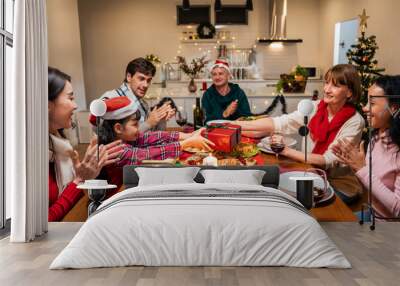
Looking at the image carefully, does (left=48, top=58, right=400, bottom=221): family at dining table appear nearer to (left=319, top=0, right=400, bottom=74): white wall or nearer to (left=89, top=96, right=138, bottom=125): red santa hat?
(left=89, top=96, right=138, bottom=125): red santa hat

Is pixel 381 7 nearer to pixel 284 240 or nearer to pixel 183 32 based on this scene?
pixel 183 32

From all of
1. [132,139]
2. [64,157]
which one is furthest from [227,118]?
[64,157]

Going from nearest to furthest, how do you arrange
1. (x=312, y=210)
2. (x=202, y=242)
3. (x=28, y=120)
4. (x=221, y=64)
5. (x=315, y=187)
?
1. (x=202, y=242)
2. (x=28, y=120)
3. (x=312, y=210)
4. (x=315, y=187)
5. (x=221, y=64)

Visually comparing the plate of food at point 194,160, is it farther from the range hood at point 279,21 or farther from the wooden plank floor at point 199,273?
the wooden plank floor at point 199,273

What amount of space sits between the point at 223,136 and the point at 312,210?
4.15 ft

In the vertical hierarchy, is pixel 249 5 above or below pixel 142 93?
above

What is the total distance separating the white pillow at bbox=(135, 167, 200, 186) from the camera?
6.09 metres

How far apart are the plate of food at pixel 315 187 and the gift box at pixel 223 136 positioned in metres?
0.65

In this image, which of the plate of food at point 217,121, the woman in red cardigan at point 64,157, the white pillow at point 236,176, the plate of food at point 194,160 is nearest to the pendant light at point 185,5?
the plate of food at point 217,121

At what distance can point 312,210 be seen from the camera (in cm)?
652

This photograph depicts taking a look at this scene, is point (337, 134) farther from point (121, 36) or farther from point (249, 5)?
point (121, 36)

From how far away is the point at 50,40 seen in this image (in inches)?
267

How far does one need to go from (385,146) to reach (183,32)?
254 centimetres

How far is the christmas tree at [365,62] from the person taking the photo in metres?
6.87
